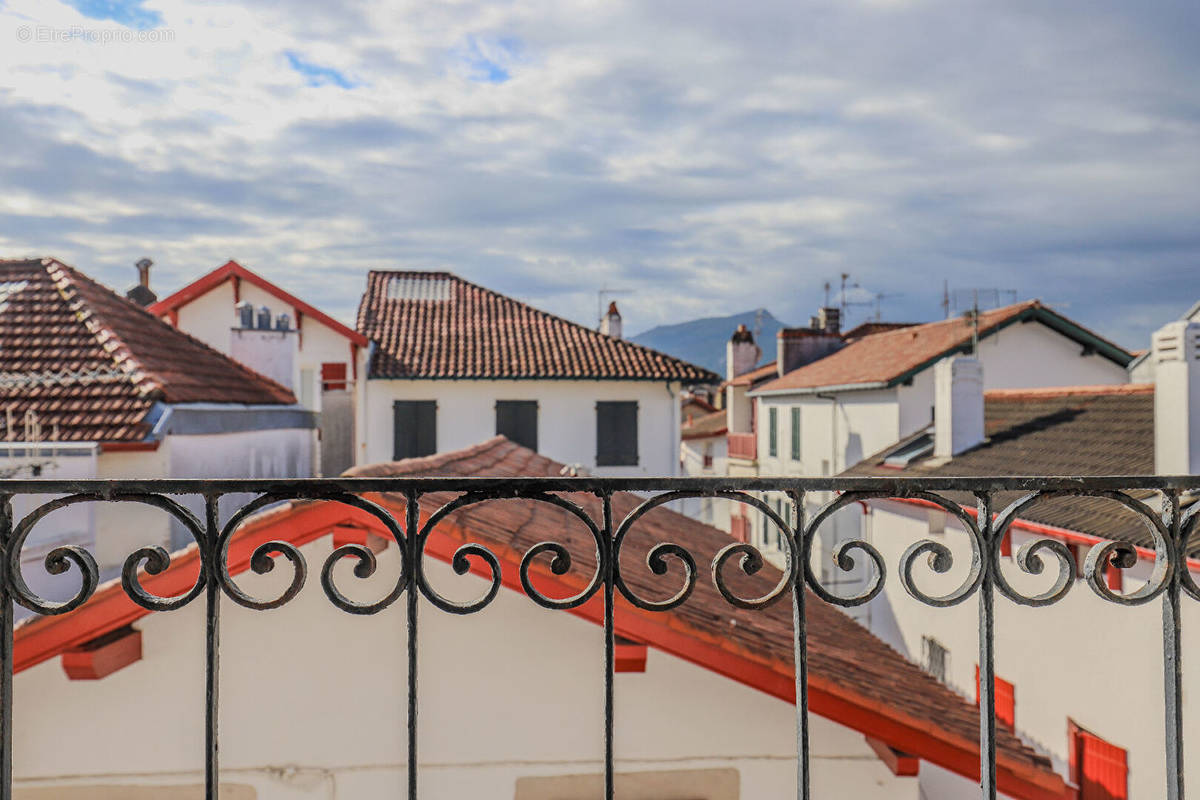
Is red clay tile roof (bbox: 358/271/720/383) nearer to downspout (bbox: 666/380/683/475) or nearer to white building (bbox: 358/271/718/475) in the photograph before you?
white building (bbox: 358/271/718/475)

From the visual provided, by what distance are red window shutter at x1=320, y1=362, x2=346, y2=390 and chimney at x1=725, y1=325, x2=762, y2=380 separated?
1964cm

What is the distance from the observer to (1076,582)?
1028 cm

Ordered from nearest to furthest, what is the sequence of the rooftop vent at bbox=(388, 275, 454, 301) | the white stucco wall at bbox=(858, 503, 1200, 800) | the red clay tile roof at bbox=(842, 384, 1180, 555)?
the white stucco wall at bbox=(858, 503, 1200, 800) < the red clay tile roof at bbox=(842, 384, 1180, 555) < the rooftop vent at bbox=(388, 275, 454, 301)

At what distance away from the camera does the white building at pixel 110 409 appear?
8359mm

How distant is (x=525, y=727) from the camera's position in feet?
13.7

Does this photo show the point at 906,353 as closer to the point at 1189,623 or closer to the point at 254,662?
the point at 1189,623

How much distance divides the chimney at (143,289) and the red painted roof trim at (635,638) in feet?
87.6

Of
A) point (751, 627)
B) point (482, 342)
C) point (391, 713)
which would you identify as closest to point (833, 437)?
point (482, 342)

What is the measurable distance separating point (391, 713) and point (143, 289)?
28.4 m

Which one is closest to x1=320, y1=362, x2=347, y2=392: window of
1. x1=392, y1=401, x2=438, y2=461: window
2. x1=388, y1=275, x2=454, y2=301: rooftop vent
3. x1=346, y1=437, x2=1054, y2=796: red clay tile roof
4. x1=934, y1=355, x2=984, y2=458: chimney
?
x1=392, y1=401, x2=438, y2=461: window

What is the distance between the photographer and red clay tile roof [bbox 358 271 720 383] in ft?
72.7

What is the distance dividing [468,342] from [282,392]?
9.60 meters

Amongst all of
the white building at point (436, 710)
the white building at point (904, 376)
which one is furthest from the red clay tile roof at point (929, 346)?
the white building at point (436, 710)

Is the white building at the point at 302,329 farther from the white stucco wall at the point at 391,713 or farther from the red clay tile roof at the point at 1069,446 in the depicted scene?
the white stucco wall at the point at 391,713
